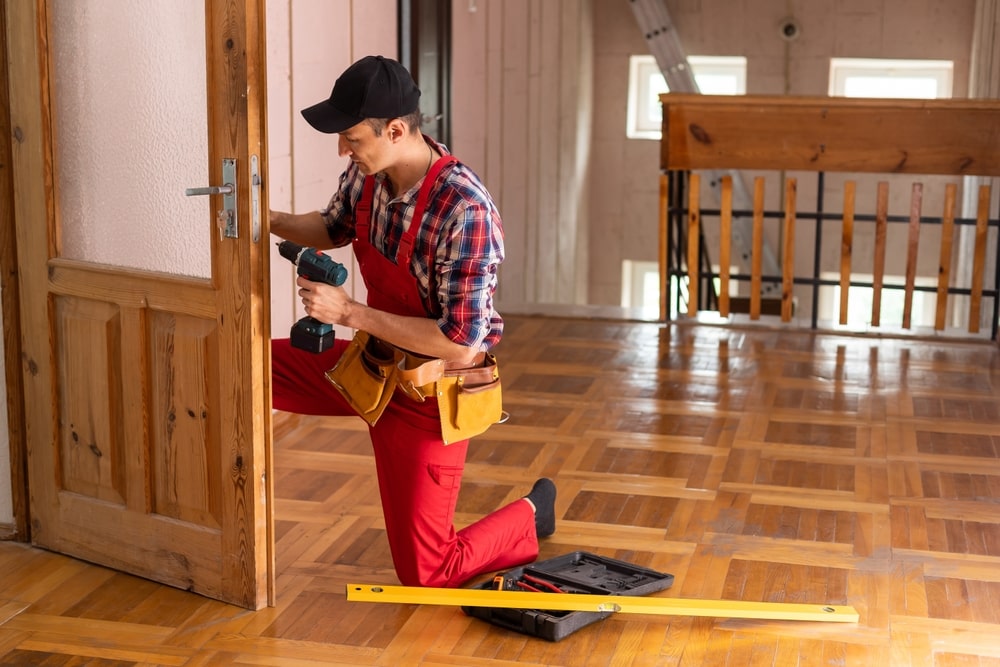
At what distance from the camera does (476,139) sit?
644cm

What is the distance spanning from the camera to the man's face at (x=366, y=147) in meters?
2.50

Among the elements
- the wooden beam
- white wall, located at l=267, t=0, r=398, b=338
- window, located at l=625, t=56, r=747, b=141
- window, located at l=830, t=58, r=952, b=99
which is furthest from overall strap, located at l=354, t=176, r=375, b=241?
window, located at l=830, t=58, r=952, b=99

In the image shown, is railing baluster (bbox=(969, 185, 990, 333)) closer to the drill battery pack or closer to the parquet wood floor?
the parquet wood floor

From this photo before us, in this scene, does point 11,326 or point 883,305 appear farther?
point 883,305

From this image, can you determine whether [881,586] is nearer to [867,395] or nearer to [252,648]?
[252,648]

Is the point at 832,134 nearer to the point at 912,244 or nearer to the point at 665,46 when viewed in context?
the point at 912,244

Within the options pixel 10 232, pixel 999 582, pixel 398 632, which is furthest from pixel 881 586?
pixel 10 232

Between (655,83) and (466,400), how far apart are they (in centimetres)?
684

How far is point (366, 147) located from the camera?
252cm

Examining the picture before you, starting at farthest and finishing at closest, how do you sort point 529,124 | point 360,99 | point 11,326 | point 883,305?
point 883,305, point 529,124, point 11,326, point 360,99

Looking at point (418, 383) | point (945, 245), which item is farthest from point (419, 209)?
point (945, 245)

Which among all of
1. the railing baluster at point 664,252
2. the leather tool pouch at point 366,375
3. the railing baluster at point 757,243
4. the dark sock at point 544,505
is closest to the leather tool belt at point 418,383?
the leather tool pouch at point 366,375

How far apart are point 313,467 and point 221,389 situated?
1159 mm

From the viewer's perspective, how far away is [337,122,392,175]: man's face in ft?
8.21
